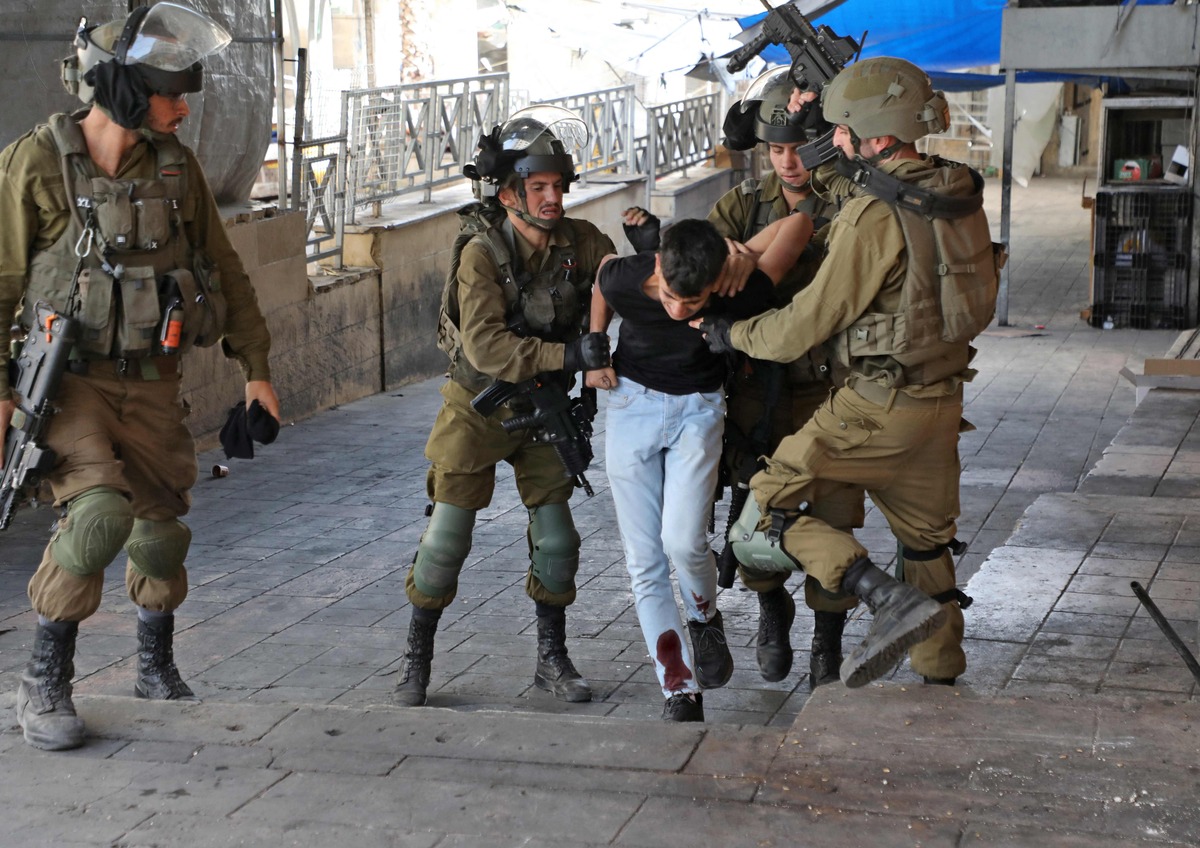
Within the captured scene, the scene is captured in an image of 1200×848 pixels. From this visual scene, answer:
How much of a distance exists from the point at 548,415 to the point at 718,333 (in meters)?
0.67

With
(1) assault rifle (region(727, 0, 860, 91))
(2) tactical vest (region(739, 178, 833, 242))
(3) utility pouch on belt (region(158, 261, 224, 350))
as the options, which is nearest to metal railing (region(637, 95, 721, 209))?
(1) assault rifle (region(727, 0, 860, 91))

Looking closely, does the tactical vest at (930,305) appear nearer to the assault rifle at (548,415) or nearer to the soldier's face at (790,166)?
the soldier's face at (790,166)

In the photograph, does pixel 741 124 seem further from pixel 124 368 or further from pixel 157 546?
pixel 157 546

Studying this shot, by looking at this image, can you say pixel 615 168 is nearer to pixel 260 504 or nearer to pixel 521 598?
pixel 260 504

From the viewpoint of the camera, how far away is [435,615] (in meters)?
4.73

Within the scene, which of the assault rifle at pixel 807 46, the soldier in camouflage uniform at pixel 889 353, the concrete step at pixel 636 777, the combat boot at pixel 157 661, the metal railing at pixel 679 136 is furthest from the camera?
the metal railing at pixel 679 136

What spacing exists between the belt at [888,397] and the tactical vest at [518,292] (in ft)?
3.44

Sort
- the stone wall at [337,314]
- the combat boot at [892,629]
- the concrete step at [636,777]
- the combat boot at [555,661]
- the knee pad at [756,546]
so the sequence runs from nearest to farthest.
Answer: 1. the concrete step at [636,777]
2. the combat boot at [892,629]
3. the knee pad at [756,546]
4. the combat boot at [555,661]
5. the stone wall at [337,314]

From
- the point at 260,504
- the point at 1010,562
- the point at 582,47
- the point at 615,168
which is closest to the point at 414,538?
the point at 260,504

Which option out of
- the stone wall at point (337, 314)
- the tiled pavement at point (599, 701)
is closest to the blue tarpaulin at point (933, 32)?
the stone wall at point (337, 314)

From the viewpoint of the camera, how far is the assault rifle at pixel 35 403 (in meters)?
4.05

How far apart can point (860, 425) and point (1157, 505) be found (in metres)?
2.98

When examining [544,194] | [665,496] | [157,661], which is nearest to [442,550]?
[665,496]

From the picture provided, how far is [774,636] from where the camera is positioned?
4848 mm
